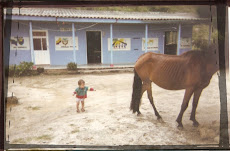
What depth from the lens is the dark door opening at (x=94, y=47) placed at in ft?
9.60

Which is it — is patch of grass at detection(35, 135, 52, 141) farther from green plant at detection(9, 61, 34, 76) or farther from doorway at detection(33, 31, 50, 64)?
doorway at detection(33, 31, 50, 64)

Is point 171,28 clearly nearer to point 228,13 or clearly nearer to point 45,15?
point 228,13

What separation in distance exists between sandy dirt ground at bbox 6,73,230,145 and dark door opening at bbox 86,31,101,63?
1.26ft

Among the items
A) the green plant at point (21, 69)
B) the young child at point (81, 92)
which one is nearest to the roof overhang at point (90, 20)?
the green plant at point (21, 69)

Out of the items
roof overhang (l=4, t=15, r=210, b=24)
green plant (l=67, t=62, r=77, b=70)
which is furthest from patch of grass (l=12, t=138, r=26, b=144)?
roof overhang (l=4, t=15, r=210, b=24)

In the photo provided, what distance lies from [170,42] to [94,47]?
59.6 inches

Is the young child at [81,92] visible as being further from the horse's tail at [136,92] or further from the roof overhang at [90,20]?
the roof overhang at [90,20]

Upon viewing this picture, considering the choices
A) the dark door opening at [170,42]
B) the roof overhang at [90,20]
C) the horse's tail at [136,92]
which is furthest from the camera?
the horse's tail at [136,92]

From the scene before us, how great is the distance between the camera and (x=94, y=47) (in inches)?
119

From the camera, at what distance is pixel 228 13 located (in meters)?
2.50

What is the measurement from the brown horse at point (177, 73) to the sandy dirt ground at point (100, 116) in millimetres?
96

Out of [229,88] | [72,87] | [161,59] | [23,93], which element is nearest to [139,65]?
[161,59]

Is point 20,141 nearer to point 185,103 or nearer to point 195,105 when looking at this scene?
point 185,103

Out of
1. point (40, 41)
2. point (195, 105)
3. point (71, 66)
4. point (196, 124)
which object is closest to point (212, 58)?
point (195, 105)
